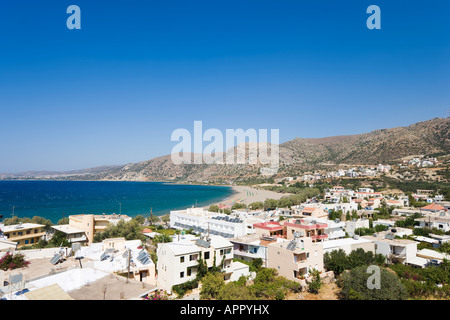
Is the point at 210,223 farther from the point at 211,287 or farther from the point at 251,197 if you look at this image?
the point at 251,197

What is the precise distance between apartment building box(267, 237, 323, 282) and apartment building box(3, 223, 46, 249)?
68.5 ft

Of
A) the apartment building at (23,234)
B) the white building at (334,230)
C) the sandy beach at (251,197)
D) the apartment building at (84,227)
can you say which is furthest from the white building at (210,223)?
the sandy beach at (251,197)

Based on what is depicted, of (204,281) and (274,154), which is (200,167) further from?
(204,281)

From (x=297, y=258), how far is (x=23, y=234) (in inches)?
900

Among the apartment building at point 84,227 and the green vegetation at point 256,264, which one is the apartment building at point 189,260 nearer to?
the green vegetation at point 256,264

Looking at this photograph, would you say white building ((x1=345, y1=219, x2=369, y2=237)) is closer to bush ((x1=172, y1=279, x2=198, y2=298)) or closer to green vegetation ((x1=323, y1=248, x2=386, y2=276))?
green vegetation ((x1=323, y1=248, x2=386, y2=276))

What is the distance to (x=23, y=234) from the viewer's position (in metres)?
24.6

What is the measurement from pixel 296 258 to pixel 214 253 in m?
4.82

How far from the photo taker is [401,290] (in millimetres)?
13305

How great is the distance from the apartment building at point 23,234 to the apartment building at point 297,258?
68.5 ft

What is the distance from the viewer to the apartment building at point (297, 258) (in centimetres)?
1652

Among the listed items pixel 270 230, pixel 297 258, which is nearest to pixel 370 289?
pixel 297 258
